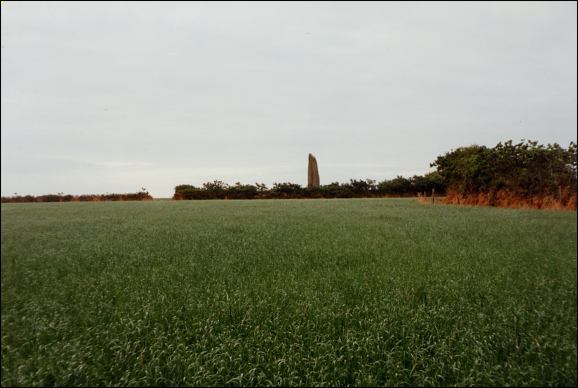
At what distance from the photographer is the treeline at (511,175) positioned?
263 inches

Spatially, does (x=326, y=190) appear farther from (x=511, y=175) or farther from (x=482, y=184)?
(x=511, y=175)

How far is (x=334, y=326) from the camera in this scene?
356 cm

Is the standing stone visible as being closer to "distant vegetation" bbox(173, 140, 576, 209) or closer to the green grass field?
"distant vegetation" bbox(173, 140, 576, 209)

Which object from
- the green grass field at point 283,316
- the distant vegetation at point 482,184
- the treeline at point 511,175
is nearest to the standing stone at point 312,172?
the distant vegetation at point 482,184

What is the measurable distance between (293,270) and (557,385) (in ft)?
12.3

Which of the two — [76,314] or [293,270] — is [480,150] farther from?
[76,314]

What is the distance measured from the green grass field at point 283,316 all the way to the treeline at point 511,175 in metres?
1.46

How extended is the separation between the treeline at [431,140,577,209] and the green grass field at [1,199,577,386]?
1.46 m

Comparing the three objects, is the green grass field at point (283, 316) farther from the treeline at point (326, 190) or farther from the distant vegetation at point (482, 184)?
the treeline at point (326, 190)

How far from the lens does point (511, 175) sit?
1366cm

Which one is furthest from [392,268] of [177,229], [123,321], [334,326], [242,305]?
[177,229]

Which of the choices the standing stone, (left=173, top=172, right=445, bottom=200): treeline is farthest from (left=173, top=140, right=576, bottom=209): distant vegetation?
the standing stone

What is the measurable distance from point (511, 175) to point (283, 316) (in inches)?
547

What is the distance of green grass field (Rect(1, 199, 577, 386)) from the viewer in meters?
2.75
